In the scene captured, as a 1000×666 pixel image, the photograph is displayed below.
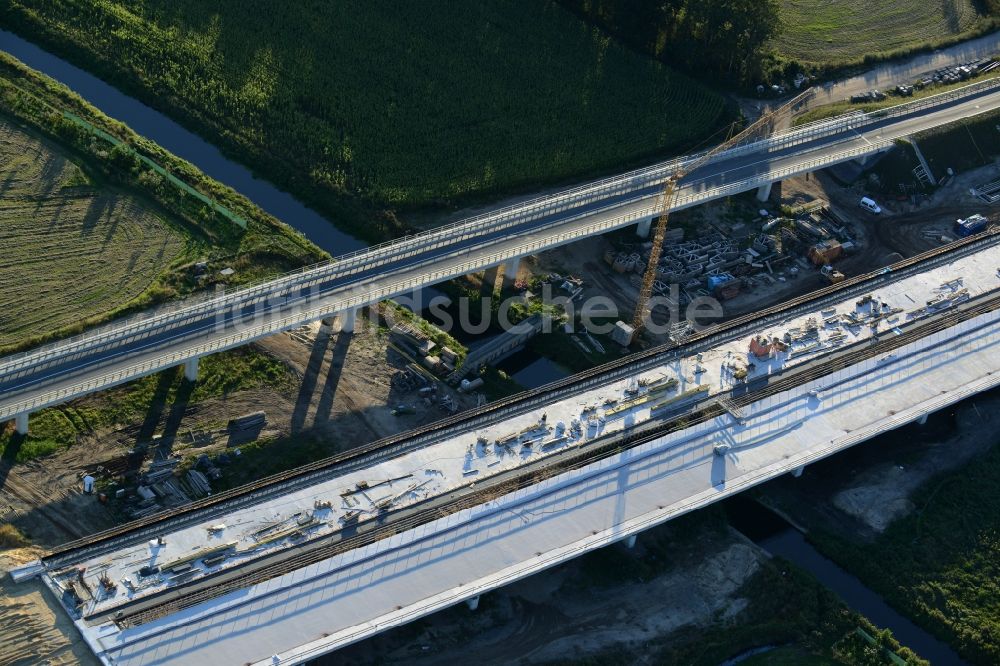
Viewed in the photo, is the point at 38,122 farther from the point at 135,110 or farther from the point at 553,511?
the point at 553,511

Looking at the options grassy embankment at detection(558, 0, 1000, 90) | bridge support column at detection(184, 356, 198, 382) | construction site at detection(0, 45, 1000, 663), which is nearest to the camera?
construction site at detection(0, 45, 1000, 663)

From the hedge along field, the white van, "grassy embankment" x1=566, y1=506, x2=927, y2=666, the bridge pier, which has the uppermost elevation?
the hedge along field

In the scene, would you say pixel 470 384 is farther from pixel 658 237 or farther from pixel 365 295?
pixel 658 237

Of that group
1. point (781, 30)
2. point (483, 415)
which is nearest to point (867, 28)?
point (781, 30)

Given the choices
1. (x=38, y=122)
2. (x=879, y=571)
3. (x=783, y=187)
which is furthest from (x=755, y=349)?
(x=38, y=122)

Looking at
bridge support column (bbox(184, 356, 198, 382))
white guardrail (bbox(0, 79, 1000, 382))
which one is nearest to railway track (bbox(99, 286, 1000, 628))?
bridge support column (bbox(184, 356, 198, 382))

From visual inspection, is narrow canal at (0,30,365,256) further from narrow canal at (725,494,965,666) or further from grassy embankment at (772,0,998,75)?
grassy embankment at (772,0,998,75)

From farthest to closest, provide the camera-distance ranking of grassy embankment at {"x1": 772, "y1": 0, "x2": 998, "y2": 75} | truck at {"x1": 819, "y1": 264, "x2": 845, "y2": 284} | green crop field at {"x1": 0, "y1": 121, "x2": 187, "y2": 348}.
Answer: grassy embankment at {"x1": 772, "y1": 0, "x2": 998, "y2": 75} → truck at {"x1": 819, "y1": 264, "x2": 845, "y2": 284} → green crop field at {"x1": 0, "y1": 121, "x2": 187, "y2": 348}

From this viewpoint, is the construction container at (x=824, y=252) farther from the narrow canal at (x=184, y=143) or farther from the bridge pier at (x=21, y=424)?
the bridge pier at (x=21, y=424)
